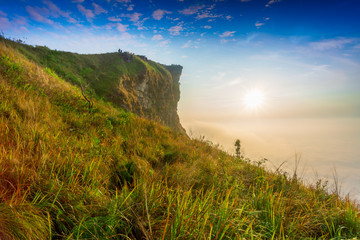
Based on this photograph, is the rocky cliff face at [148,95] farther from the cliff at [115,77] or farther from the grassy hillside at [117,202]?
the grassy hillside at [117,202]

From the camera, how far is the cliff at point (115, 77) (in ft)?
55.6

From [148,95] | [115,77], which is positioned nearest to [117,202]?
[115,77]

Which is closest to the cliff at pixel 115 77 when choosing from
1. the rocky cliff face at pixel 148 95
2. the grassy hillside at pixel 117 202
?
the rocky cliff face at pixel 148 95

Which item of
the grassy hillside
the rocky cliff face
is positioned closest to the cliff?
the rocky cliff face

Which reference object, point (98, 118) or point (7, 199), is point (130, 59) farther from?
point (7, 199)

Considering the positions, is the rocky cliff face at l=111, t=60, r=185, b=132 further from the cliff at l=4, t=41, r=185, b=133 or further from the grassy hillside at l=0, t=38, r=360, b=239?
the grassy hillside at l=0, t=38, r=360, b=239

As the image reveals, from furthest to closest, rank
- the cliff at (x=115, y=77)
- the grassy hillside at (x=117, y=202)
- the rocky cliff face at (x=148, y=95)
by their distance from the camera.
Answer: the rocky cliff face at (x=148, y=95) → the cliff at (x=115, y=77) → the grassy hillside at (x=117, y=202)

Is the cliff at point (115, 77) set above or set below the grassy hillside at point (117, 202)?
above

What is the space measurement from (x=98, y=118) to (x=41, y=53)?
1945 centimetres

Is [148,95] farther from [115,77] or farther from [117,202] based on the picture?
[117,202]

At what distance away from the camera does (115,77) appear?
25.6 metres

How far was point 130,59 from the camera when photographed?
3416cm

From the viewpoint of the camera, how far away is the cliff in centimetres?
1695

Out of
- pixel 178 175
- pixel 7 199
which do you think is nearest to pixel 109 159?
pixel 178 175
